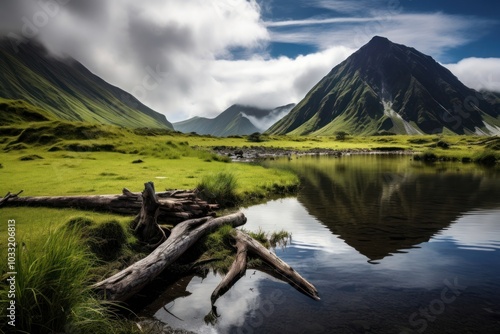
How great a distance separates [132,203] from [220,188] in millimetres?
9969

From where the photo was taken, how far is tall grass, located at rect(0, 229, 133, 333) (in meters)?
7.22

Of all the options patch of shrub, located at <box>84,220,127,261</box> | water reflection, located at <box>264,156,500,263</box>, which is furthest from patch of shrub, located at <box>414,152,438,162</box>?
patch of shrub, located at <box>84,220,127,261</box>

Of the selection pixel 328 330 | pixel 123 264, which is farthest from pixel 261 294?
pixel 123 264

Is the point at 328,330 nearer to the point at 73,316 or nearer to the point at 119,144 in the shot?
the point at 73,316

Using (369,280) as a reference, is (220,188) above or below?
above

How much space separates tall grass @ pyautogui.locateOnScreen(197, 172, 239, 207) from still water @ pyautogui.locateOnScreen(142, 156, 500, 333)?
8.21 ft

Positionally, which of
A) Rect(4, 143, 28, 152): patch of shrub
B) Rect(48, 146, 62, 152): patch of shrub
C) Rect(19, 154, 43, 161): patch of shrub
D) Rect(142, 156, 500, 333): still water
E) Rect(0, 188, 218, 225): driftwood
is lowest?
Rect(142, 156, 500, 333): still water

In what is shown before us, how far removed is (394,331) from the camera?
10.5 m

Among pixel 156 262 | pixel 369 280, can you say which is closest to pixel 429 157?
pixel 369 280

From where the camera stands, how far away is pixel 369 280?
14.4 meters

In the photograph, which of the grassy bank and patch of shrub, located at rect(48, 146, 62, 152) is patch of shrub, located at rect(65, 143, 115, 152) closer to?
the grassy bank
